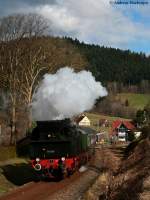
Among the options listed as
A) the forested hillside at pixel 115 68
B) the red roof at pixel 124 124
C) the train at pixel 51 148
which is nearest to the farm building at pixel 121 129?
the red roof at pixel 124 124

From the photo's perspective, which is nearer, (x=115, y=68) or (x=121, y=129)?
(x=121, y=129)

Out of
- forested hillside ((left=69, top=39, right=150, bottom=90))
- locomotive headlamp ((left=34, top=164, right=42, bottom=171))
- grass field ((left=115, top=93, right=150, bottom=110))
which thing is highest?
forested hillside ((left=69, top=39, right=150, bottom=90))

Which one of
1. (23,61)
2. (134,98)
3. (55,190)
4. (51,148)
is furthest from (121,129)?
(55,190)

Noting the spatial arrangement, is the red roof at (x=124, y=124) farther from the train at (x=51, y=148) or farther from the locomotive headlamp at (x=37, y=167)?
the locomotive headlamp at (x=37, y=167)

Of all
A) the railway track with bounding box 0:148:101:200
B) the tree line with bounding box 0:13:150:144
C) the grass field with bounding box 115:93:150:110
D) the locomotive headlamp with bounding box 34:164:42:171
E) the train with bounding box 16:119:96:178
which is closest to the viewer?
the railway track with bounding box 0:148:101:200

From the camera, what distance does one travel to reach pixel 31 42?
2443 inches

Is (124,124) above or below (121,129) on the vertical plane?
above

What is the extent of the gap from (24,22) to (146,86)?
410ft

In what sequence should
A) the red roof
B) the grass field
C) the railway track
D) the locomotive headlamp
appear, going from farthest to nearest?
the grass field < the red roof < the locomotive headlamp < the railway track

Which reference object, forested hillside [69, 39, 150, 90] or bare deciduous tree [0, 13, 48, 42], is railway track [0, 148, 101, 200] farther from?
forested hillside [69, 39, 150, 90]

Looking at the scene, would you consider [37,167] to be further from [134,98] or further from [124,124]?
[134,98]

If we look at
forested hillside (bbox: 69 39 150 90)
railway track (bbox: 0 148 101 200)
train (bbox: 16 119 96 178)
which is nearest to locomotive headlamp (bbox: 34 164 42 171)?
train (bbox: 16 119 96 178)

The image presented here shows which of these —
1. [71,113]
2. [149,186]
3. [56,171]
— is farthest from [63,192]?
[71,113]

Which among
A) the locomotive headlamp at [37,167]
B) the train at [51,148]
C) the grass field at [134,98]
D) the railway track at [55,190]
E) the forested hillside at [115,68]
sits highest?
the forested hillside at [115,68]
